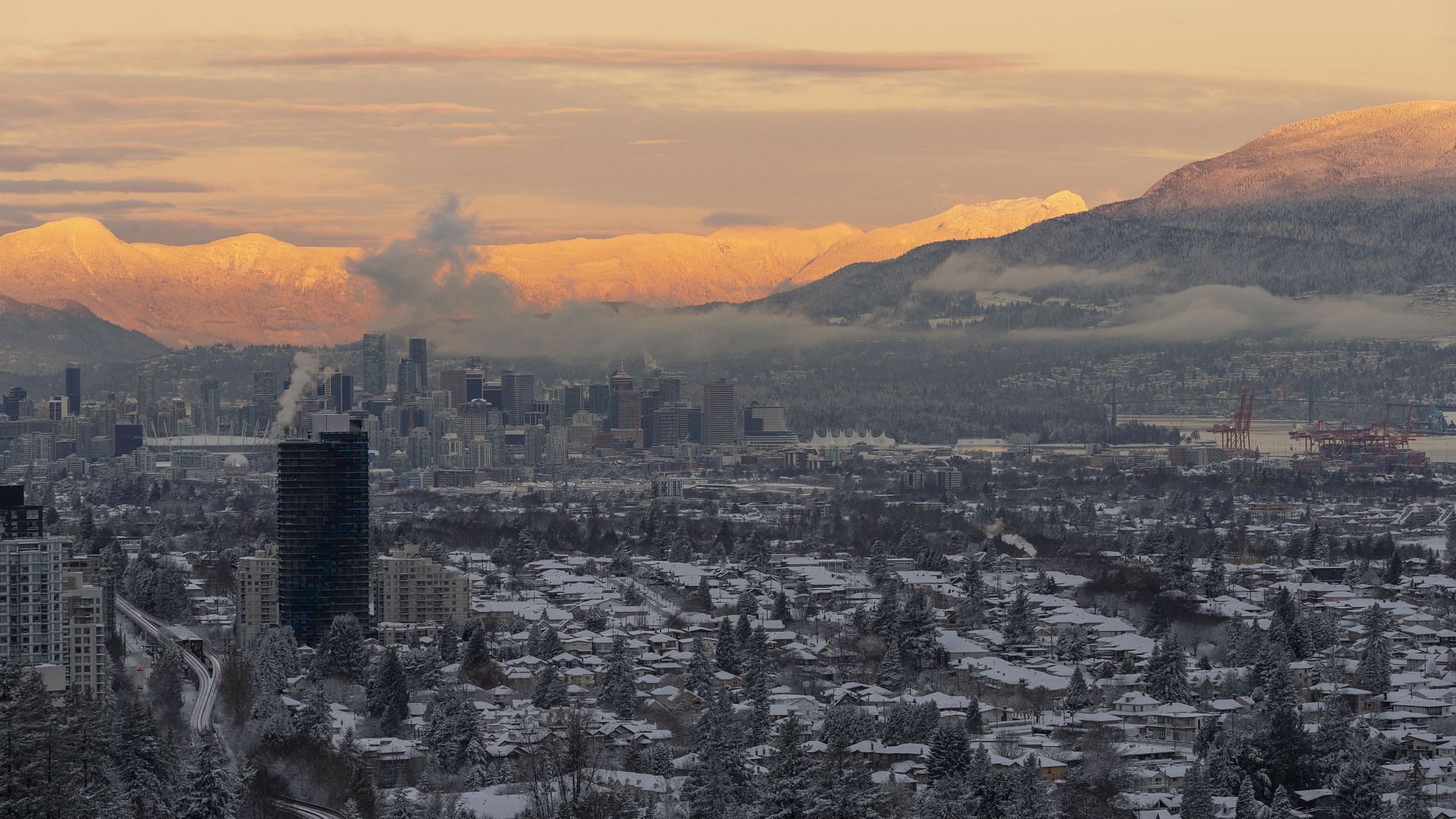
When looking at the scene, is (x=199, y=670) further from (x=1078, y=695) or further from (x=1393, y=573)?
(x=1393, y=573)

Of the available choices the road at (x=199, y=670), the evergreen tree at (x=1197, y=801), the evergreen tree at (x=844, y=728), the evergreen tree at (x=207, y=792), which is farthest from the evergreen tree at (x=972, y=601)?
the evergreen tree at (x=207, y=792)

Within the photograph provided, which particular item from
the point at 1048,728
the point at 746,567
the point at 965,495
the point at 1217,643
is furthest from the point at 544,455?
the point at 1048,728

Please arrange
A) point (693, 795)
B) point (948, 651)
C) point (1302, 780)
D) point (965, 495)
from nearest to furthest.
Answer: point (693, 795)
point (1302, 780)
point (948, 651)
point (965, 495)

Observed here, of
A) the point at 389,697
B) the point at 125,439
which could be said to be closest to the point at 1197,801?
the point at 389,697

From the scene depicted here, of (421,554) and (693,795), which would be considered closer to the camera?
(693,795)

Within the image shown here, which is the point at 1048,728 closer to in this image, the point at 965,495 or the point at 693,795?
the point at 693,795

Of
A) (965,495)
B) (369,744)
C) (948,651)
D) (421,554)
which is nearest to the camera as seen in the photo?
(369,744)

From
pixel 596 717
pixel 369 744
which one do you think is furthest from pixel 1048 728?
pixel 369 744

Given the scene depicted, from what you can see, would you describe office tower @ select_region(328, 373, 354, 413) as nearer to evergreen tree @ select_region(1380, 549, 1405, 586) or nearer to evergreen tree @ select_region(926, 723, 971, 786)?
evergreen tree @ select_region(1380, 549, 1405, 586)
